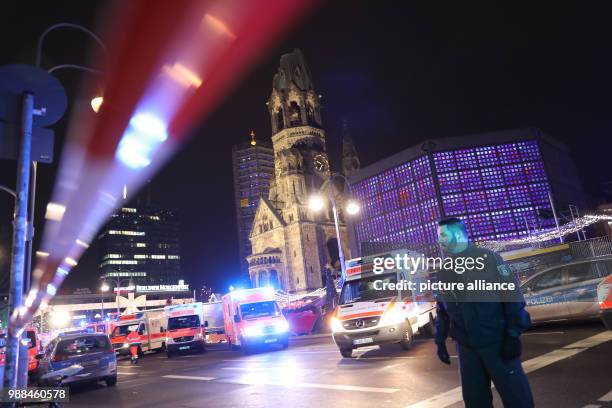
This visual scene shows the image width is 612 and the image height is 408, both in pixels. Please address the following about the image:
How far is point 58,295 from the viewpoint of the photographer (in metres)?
94.7

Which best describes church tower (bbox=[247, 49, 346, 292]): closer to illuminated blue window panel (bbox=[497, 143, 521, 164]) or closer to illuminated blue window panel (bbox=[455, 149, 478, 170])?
illuminated blue window panel (bbox=[455, 149, 478, 170])

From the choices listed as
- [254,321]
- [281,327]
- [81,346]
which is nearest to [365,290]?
[281,327]

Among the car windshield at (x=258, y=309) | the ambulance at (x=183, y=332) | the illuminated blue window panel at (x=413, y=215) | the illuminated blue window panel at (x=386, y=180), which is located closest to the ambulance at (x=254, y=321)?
the car windshield at (x=258, y=309)

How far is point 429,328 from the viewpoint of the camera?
13.7 meters

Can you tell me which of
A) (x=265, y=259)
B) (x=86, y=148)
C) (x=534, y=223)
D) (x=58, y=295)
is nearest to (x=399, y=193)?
(x=534, y=223)

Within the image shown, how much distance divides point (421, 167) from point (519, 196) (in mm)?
19159

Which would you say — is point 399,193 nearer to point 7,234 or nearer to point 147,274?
point 7,234

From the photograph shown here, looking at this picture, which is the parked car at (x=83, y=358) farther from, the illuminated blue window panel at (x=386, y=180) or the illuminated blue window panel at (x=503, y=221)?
the illuminated blue window panel at (x=386, y=180)

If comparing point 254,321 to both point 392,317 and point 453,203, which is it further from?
point 453,203

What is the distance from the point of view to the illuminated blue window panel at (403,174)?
87438 mm

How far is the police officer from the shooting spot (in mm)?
3395

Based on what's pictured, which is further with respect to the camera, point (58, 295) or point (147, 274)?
point (147, 274)

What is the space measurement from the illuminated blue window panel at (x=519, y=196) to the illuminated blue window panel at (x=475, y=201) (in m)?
4.80

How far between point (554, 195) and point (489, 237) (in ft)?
48.9
